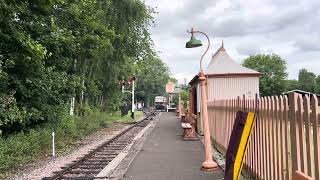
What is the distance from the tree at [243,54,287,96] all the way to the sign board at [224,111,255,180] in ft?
334

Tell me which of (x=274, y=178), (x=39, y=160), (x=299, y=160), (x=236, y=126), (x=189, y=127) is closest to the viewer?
(x=299, y=160)

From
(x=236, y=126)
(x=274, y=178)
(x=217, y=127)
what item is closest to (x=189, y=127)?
(x=217, y=127)

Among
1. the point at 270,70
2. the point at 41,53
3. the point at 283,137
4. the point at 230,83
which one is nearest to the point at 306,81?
the point at 270,70

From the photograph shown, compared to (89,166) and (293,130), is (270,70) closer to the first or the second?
(89,166)

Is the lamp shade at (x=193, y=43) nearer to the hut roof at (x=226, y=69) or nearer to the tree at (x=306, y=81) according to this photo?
the hut roof at (x=226, y=69)

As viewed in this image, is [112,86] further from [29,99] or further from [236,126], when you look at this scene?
[236,126]

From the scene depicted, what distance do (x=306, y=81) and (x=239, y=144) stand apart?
140 metres

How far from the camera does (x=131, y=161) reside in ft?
47.4

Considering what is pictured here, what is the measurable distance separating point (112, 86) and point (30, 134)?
21.1 meters

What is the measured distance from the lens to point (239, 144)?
850cm

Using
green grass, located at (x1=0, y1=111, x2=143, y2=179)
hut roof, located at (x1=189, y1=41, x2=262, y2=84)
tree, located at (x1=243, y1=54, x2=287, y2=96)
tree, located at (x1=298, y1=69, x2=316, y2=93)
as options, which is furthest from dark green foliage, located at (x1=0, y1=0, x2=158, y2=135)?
tree, located at (x1=298, y1=69, x2=316, y2=93)

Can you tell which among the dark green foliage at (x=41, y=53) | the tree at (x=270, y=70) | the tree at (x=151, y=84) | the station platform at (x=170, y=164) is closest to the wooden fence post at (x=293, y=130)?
the station platform at (x=170, y=164)

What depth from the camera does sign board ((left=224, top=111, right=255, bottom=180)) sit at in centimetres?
834

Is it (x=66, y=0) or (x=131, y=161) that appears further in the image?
(x=66, y=0)
